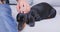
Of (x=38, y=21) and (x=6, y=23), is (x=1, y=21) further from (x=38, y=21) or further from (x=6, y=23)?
(x=38, y=21)

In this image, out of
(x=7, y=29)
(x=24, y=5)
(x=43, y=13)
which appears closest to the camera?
(x=7, y=29)

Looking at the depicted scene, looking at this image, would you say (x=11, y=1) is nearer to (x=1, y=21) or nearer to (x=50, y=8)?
(x=50, y=8)

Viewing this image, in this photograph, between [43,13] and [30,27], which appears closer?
[30,27]

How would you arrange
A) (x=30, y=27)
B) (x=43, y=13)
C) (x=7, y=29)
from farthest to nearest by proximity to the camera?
(x=43, y=13) → (x=30, y=27) → (x=7, y=29)

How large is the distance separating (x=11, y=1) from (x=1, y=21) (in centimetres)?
67

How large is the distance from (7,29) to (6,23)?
51 mm

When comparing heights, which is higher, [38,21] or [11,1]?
[11,1]

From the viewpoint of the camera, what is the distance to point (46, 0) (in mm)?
1359

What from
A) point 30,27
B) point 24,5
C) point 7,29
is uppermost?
point 24,5

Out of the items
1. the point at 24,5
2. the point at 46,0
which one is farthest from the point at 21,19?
the point at 46,0

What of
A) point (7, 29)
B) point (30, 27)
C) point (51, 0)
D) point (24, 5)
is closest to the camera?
point (7, 29)

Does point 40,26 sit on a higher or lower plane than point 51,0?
lower

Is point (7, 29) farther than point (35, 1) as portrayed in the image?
No

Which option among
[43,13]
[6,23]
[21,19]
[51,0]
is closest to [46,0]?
[51,0]
